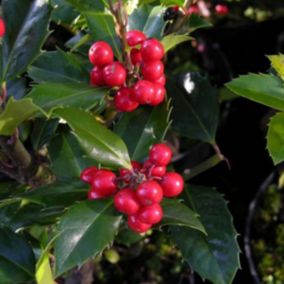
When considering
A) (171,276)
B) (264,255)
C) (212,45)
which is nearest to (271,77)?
(264,255)

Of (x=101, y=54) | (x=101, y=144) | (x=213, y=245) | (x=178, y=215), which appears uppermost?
(x=101, y=54)

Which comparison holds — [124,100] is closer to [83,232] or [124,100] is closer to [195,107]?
[83,232]

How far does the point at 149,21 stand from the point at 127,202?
1.04 ft

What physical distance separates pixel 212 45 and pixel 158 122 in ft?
3.67

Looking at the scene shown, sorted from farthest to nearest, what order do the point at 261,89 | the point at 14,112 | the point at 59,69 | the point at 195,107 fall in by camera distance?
the point at 195,107 < the point at 59,69 < the point at 261,89 < the point at 14,112

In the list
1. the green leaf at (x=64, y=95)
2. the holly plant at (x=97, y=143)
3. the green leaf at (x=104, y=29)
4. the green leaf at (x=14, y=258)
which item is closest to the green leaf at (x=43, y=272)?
the holly plant at (x=97, y=143)

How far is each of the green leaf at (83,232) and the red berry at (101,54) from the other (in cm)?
20

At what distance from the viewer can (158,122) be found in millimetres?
797

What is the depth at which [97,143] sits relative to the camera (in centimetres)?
72

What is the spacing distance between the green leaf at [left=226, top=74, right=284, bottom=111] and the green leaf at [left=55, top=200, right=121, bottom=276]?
25 cm

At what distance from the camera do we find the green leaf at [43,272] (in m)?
0.69

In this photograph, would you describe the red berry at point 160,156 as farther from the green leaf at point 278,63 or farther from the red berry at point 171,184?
the green leaf at point 278,63

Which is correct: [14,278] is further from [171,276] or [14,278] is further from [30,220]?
[171,276]

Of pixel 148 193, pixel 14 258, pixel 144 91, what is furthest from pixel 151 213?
pixel 14 258
